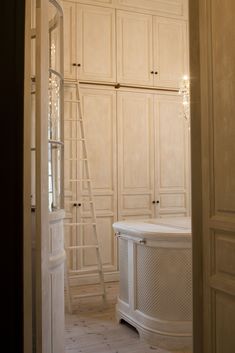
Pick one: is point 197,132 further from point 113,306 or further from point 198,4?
point 113,306

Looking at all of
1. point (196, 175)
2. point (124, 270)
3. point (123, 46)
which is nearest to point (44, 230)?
point (196, 175)

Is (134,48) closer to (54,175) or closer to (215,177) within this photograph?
(54,175)

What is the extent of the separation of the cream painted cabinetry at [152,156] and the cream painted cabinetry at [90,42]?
472mm

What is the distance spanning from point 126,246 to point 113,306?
37.6 inches

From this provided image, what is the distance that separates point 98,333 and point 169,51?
3955 millimetres

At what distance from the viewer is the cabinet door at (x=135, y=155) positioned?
5.13 meters

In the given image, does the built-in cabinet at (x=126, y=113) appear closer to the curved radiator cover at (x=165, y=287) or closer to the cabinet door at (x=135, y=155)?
the cabinet door at (x=135, y=155)

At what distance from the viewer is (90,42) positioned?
4980mm

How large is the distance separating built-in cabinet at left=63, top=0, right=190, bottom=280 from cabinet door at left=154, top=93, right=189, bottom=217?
14 millimetres

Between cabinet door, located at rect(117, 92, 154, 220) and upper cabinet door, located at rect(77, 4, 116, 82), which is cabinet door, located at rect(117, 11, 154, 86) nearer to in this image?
upper cabinet door, located at rect(77, 4, 116, 82)

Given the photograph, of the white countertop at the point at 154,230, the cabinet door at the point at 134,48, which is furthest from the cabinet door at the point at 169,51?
the white countertop at the point at 154,230

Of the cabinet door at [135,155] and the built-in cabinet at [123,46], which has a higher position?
the built-in cabinet at [123,46]
